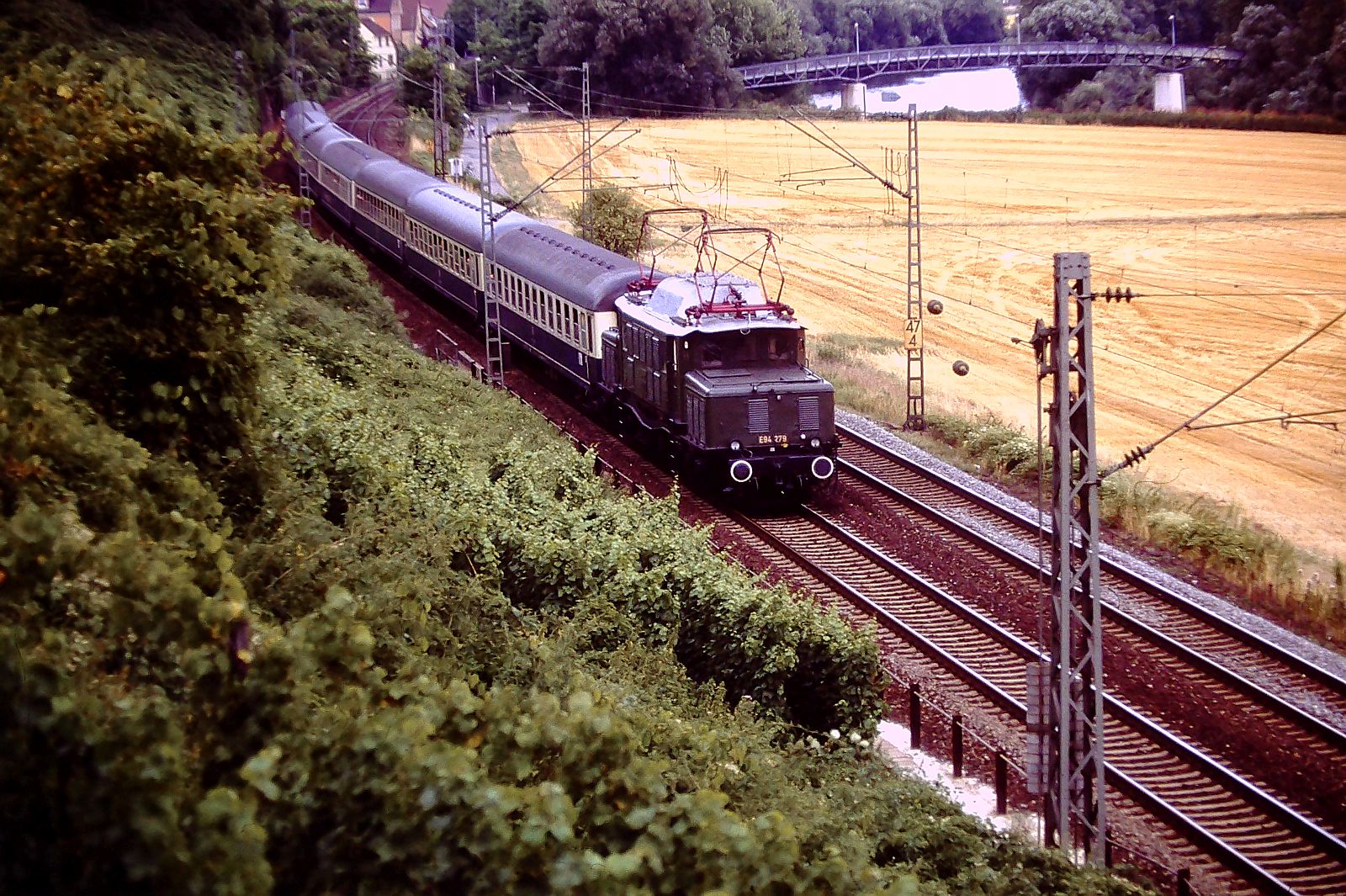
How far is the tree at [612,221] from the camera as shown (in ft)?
132

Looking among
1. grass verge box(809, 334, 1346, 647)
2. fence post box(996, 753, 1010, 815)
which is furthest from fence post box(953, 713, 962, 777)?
grass verge box(809, 334, 1346, 647)

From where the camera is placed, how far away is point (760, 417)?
19516mm

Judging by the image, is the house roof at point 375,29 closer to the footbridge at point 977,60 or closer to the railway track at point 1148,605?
the footbridge at point 977,60

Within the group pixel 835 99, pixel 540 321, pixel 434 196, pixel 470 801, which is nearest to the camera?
pixel 470 801

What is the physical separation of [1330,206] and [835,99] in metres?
27.2

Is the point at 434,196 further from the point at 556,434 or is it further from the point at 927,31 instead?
the point at 927,31

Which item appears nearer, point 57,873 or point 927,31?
point 57,873

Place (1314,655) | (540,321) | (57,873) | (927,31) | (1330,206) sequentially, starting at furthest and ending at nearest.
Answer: (927,31), (540,321), (1330,206), (1314,655), (57,873)

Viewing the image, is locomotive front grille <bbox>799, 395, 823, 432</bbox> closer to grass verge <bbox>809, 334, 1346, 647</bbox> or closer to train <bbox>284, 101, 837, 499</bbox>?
train <bbox>284, 101, 837, 499</bbox>

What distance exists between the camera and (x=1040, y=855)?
10453mm

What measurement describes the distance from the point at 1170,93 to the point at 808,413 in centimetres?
1514

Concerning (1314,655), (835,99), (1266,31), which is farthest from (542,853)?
(835,99)

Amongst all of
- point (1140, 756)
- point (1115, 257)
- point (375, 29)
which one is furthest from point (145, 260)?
point (375, 29)

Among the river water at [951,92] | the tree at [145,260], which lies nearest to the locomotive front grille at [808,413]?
the tree at [145,260]
